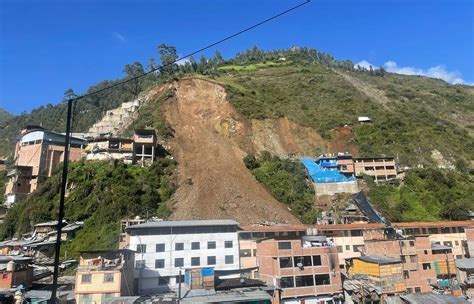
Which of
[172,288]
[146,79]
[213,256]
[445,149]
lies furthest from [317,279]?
[146,79]

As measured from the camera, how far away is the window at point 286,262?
2903 centimetres

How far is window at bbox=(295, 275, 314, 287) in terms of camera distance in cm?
2875

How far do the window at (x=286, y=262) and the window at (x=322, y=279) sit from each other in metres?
2.39

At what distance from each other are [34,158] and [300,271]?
44463 mm

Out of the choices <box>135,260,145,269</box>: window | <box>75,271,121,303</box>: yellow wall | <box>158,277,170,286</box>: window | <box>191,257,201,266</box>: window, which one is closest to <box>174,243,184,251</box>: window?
<box>191,257,201,266</box>: window

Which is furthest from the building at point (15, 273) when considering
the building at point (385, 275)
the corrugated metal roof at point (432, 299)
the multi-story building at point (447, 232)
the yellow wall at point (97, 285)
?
the multi-story building at point (447, 232)

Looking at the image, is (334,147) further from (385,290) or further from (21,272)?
(21,272)

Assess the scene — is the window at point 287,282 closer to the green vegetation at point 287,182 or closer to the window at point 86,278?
the window at point 86,278

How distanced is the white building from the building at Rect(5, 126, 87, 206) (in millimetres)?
27441

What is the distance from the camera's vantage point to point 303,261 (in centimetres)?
2956

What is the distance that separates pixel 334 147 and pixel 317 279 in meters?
41.9

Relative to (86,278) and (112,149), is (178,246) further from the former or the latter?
(112,149)

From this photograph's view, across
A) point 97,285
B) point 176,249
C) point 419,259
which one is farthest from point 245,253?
point 419,259

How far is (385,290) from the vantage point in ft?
92.5
